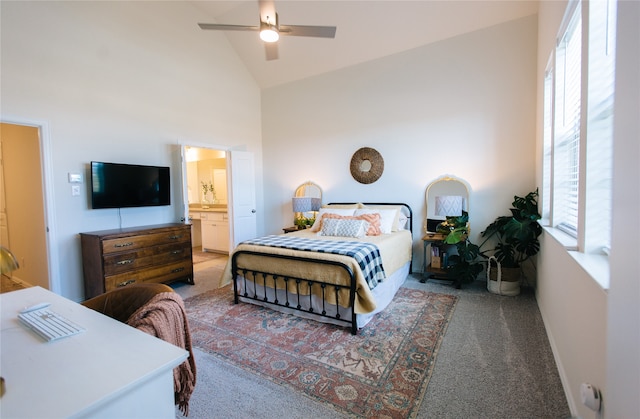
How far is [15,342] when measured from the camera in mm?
1058

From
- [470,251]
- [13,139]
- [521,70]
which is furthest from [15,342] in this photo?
[521,70]

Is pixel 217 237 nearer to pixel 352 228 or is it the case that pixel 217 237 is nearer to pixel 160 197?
pixel 160 197

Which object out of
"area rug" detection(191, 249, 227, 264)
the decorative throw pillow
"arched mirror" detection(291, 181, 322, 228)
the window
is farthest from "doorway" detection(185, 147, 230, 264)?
the window

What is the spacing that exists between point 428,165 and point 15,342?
4.43 metres

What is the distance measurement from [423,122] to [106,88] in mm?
4289

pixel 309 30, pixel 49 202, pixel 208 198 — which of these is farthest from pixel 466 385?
pixel 208 198

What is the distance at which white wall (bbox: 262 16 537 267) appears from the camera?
3.80 meters

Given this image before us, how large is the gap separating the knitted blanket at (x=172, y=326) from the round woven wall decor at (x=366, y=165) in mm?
3874

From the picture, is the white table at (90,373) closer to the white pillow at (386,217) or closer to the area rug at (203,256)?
the white pillow at (386,217)

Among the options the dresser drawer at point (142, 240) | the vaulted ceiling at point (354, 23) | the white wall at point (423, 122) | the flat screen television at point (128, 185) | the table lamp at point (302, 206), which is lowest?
the dresser drawer at point (142, 240)

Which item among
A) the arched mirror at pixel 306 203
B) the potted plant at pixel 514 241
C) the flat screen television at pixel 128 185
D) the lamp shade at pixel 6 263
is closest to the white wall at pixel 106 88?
the flat screen television at pixel 128 185

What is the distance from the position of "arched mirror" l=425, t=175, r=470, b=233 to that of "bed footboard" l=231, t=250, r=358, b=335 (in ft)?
6.39

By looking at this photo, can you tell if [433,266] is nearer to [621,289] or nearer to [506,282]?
[506,282]

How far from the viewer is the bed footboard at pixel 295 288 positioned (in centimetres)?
268
